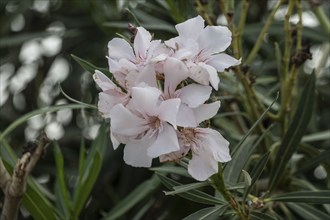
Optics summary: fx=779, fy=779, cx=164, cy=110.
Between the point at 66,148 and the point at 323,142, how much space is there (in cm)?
59

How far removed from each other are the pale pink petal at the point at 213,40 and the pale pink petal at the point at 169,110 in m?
0.09

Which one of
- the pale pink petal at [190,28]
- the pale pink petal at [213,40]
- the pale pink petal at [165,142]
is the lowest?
the pale pink petal at [165,142]

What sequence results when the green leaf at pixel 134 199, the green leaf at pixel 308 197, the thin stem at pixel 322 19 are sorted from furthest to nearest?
the thin stem at pixel 322 19 → the green leaf at pixel 134 199 → the green leaf at pixel 308 197

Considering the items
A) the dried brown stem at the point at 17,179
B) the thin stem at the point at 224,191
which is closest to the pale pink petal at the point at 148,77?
the thin stem at the point at 224,191

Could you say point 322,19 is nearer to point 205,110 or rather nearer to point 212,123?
point 212,123

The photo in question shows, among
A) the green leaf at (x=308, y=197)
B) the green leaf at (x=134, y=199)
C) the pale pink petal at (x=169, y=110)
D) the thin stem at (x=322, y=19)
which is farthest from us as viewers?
the thin stem at (x=322, y=19)

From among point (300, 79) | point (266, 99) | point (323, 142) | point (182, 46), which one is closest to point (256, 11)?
point (300, 79)

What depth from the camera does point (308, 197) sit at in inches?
39.9

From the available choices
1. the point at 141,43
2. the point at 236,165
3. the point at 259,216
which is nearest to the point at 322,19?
the point at 236,165

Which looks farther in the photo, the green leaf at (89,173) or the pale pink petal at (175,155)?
the green leaf at (89,173)

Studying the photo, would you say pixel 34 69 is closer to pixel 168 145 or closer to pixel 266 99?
pixel 266 99

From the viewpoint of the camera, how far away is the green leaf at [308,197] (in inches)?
39.4

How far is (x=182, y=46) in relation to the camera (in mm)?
820

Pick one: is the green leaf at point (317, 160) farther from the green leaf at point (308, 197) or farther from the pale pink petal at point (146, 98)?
the pale pink petal at point (146, 98)
